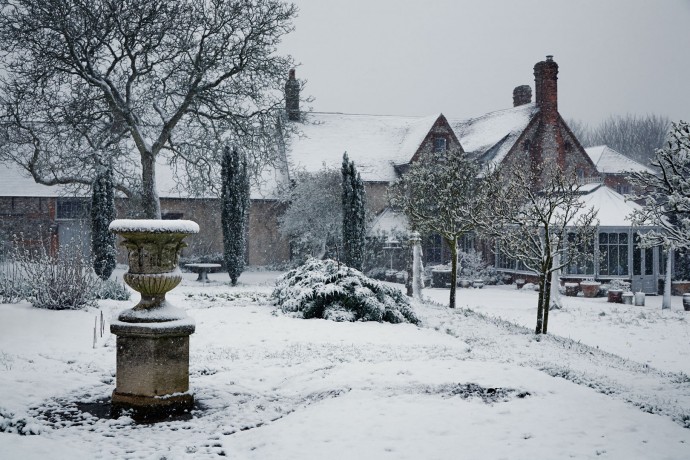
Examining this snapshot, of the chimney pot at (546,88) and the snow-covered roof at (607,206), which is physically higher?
the chimney pot at (546,88)

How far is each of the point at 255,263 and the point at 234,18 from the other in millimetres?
14191

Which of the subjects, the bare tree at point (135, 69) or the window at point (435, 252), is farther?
the window at point (435, 252)

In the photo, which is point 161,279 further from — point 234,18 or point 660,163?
point 234,18

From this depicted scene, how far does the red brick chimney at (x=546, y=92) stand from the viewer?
100ft

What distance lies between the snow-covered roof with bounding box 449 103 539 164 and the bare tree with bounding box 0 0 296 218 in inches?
530

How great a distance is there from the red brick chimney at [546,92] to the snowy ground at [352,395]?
20878mm

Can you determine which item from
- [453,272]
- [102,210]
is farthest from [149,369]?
[102,210]

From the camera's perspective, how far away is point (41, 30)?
752 inches

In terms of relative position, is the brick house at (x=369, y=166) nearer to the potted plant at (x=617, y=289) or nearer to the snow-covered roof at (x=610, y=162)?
the snow-covered roof at (x=610, y=162)

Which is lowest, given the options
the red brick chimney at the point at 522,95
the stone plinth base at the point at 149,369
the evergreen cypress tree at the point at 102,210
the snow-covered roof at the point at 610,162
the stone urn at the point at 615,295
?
the stone urn at the point at 615,295

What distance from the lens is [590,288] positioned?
76.0 feet

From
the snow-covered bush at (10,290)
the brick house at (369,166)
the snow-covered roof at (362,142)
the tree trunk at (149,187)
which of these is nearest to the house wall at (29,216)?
the brick house at (369,166)

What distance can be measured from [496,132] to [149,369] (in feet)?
97.9

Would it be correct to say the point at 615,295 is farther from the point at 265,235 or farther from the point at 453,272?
the point at 265,235
